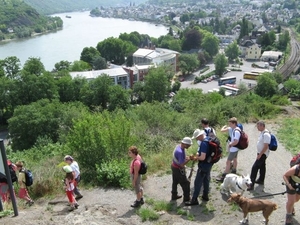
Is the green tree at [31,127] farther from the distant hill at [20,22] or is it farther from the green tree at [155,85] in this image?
the distant hill at [20,22]

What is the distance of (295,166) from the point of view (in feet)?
15.4

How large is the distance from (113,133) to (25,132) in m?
17.0

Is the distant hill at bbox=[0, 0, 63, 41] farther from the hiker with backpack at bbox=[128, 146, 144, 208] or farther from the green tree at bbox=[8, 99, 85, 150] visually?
the hiker with backpack at bbox=[128, 146, 144, 208]

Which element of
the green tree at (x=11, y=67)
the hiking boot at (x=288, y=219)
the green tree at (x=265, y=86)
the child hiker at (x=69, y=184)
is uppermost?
the child hiker at (x=69, y=184)

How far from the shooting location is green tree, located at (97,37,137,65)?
59.5 m

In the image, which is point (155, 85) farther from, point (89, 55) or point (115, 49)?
point (115, 49)

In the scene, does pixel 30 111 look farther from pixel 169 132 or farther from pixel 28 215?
pixel 28 215

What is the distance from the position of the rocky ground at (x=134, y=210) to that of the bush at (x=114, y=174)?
203 mm

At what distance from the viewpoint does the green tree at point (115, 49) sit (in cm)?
5947

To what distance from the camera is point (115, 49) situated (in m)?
60.1

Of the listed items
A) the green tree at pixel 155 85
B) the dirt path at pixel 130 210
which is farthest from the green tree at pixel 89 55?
the dirt path at pixel 130 210

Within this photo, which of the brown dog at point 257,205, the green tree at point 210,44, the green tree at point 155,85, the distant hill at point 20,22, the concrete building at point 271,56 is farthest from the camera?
the distant hill at point 20,22

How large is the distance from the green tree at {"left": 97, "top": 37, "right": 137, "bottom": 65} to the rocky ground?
54405mm

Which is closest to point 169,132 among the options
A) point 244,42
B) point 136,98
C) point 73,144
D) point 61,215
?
point 73,144
